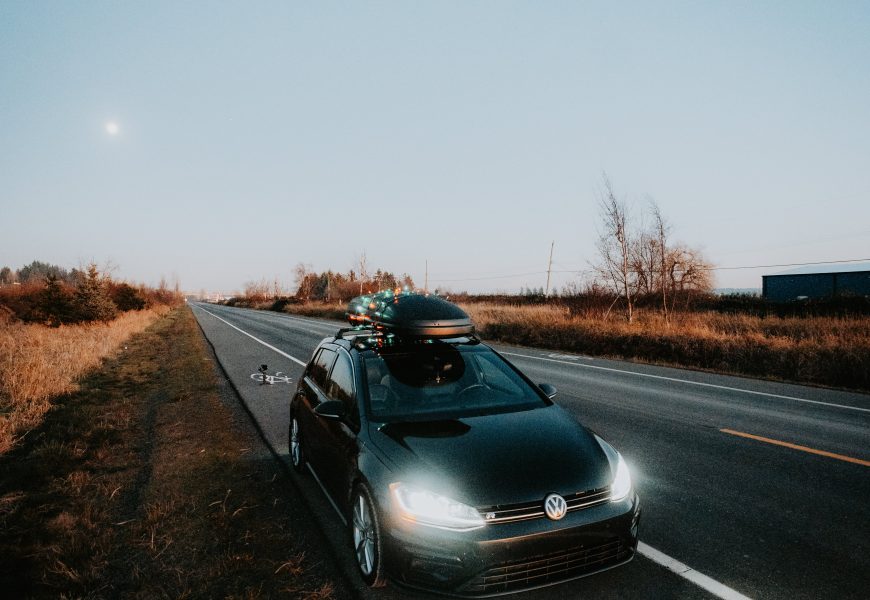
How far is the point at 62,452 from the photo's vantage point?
5.82m

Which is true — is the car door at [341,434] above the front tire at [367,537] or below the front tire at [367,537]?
above

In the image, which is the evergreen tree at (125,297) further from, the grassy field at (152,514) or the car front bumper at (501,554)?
the car front bumper at (501,554)

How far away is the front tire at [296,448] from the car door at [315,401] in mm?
163

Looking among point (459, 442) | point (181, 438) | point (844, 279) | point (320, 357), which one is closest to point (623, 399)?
point (320, 357)

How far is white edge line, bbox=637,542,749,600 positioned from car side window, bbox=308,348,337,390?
9.93ft

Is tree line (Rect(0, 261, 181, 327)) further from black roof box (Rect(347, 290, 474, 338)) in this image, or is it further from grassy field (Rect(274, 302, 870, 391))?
black roof box (Rect(347, 290, 474, 338))

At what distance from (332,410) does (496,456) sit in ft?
4.44

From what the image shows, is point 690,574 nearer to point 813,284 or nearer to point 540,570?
point 540,570

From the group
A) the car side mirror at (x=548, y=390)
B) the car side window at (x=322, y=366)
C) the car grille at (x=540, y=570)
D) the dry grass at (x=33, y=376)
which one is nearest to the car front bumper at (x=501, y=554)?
the car grille at (x=540, y=570)

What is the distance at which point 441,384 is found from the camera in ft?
13.9

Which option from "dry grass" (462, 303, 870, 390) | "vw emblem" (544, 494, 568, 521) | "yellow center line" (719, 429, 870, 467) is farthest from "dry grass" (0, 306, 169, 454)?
"dry grass" (462, 303, 870, 390)

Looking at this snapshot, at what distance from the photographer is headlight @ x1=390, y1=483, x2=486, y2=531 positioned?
105 inches

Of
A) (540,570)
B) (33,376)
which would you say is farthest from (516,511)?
(33,376)

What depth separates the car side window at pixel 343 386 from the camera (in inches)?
151
